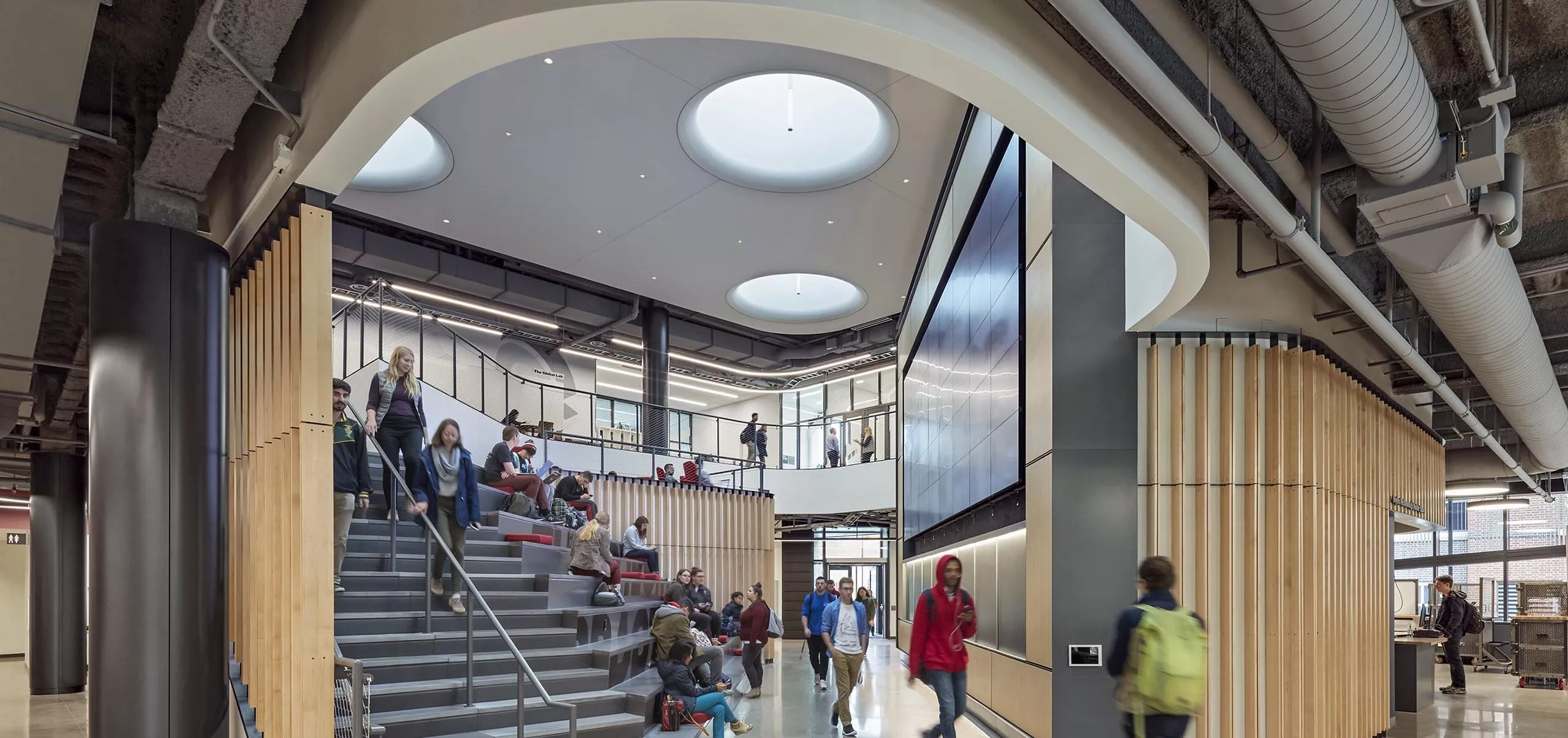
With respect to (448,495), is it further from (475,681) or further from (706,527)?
(706,527)

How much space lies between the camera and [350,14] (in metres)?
4.07

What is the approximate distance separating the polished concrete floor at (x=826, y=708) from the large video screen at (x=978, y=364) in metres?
2.24

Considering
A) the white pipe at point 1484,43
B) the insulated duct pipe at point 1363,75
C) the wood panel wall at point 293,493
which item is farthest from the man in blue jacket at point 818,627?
the white pipe at point 1484,43

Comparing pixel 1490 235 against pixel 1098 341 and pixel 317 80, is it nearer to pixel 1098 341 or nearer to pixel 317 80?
pixel 1098 341

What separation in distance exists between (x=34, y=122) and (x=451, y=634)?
164 inches

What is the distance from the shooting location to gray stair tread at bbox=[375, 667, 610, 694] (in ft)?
20.0

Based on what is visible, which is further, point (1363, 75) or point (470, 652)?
point (470, 652)

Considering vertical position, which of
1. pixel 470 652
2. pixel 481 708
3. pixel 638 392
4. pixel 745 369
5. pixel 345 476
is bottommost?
pixel 481 708

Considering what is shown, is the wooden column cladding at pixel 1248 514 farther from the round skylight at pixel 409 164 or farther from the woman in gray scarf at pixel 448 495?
the round skylight at pixel 409 164

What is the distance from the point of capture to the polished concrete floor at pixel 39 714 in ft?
32.0

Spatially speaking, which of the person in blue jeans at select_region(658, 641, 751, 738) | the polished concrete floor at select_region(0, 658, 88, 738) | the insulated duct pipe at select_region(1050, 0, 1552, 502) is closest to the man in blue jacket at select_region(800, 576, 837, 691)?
the person in blue jeans at select_region(658, 641, 751, 738)

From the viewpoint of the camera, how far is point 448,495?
24.2ft

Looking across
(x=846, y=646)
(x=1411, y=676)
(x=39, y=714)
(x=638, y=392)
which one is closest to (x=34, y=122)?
(x=846, y=646)

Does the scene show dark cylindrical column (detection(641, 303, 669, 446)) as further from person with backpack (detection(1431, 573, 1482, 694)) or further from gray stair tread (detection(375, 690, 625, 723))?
person with backpack (detection(1431, 573, 1482, 694))
